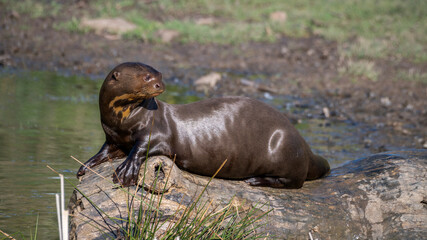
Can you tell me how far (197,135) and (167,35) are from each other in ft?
42.2

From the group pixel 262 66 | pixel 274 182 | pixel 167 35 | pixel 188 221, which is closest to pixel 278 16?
pixel 167 35

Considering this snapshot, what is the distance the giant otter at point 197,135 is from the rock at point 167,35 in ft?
40.1

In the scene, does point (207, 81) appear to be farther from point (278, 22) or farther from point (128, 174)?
point (128, 174)

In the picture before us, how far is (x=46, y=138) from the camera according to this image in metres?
9.20

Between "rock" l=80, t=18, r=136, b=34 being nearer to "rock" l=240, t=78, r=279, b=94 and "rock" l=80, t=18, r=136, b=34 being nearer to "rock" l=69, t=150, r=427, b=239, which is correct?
"rock" l=240, t=78, r=279, b=94

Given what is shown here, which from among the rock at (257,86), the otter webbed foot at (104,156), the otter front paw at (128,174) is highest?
the otter front paw at (128,174)

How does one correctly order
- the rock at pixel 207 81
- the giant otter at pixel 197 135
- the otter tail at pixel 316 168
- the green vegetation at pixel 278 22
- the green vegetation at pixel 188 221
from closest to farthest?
the green vegetation at pixel 188 221, the giant otter at pixel 197 135, the otter tail at pixel 316 168, the rock at pixel 207 81, the green vegetation at pixel 278 22

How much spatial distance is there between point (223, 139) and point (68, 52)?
11324mm

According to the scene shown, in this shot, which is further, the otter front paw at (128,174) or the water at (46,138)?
the water at (46,138)

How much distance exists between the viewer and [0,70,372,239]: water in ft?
20.9

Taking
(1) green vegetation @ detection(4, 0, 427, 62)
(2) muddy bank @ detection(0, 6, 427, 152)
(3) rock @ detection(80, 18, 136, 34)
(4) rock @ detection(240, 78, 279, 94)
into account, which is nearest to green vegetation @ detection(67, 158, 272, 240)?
(2) muddy bank @ detection(0, 6, 427, 152)

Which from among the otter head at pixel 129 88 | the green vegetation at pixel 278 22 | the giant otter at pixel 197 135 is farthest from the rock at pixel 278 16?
the otter head at pixel 129 88

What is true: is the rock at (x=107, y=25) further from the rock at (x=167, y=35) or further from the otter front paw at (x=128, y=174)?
the otter front paw at (x=128, y=174)

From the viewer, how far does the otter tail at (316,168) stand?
19.5 ft
